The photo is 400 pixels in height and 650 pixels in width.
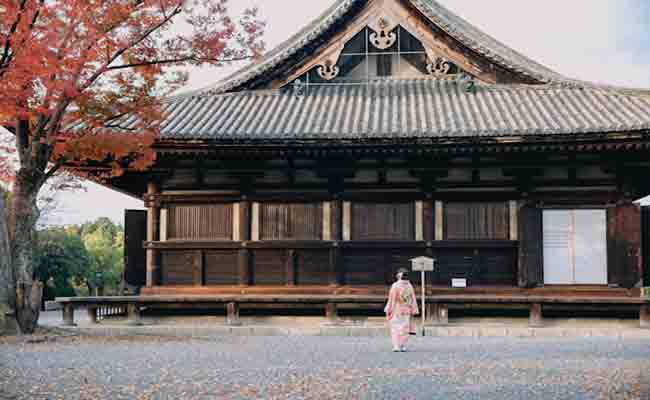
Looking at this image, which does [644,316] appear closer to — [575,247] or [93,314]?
[575,247]

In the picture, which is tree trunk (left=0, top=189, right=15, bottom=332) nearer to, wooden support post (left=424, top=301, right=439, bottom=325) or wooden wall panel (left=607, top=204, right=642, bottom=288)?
wooden support post (left=424, top=301, right=439, bottom=325)

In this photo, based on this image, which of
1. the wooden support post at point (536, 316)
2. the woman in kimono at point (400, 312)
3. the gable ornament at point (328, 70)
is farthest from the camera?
the gable ornament at point (328, 70)

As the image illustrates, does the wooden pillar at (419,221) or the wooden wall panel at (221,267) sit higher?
the wooden pillar at (419,221)

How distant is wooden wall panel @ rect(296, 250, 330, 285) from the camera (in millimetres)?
21672

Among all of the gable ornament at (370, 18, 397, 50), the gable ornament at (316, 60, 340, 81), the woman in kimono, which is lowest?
the woman in kimono

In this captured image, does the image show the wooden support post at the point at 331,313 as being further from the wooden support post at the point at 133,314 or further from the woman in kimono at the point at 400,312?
the wooden support post at the point at 133,314

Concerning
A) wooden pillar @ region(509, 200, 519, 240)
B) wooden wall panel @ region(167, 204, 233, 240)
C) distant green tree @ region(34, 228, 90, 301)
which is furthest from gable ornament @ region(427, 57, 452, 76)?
distant green tree @ region(34, 228, 90, 301)

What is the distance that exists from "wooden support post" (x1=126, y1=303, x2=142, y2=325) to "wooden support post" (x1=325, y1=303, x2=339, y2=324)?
15.7 ft

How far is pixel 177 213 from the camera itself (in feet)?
72.7

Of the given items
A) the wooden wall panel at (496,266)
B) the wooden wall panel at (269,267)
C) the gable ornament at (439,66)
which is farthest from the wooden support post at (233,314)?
the gable ornament at (439,66)

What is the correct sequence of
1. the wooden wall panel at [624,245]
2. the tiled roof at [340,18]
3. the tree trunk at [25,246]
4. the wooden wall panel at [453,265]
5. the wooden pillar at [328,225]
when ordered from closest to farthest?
the tree trunk at [25,246] → the wooden wall panel at [624,245] → the wooden wall panel at [453,265] → the wooden pillar at [328,225] → the tiled roof at [340,18]

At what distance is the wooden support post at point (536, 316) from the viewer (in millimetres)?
20078

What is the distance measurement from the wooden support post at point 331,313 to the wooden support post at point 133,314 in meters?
4.78

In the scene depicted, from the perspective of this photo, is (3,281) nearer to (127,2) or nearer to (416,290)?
(127,2)
